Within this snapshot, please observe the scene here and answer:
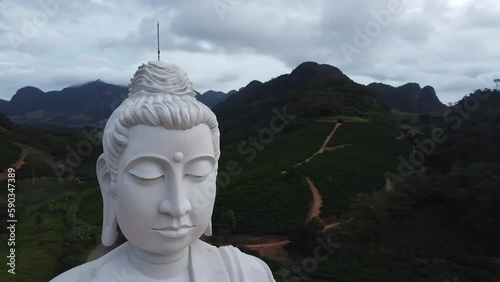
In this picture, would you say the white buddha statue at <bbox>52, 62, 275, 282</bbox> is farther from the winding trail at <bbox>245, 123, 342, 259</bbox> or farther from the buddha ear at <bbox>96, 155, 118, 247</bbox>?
the winding trail at <bbox>245, 123, 342, 259</bbox>

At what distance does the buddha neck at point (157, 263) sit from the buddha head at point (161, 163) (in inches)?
3.0

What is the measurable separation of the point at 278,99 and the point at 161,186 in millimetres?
36526

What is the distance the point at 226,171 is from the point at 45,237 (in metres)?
9.16

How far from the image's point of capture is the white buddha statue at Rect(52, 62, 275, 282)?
2.21 m

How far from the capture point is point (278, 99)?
38.5m

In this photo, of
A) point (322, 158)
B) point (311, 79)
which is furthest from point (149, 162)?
point (311, 79)

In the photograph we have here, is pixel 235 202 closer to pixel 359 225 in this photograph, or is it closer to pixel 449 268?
pixel 359 225

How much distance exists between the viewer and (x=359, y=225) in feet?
42.2

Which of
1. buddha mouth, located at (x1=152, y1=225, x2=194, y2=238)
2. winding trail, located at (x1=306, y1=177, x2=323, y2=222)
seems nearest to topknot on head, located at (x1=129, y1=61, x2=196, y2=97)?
buddha mouth, located at (x1=152, y1=225, x2=194, y2=238)

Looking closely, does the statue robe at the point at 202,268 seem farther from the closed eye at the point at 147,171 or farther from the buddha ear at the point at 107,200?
the closed eye at the point at 147,171

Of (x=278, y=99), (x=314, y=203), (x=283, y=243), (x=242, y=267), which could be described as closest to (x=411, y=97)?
(x=278, y=99)

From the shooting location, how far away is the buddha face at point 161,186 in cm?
221

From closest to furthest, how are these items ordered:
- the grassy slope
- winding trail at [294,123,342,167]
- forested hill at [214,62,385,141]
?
1. the grassy slope
2. winding trail at [294,123,342,167]
3. forested hill at [214,62,385,141]

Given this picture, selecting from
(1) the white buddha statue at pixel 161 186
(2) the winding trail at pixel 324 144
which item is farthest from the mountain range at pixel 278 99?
(1) the white buddha statue at pixel 161 186
